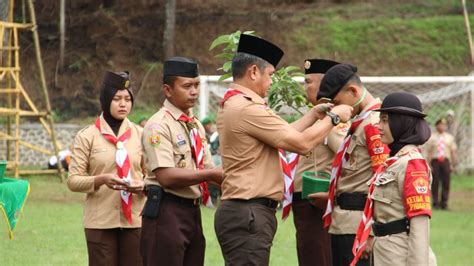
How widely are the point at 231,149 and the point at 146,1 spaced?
2662 centimetres

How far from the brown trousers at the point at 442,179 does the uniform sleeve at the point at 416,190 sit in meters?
13.8


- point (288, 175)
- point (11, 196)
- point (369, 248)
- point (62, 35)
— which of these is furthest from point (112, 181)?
point (62, 35)

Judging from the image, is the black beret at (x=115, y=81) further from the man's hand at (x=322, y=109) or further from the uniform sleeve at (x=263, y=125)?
the man's hand at (x=322, y=109)

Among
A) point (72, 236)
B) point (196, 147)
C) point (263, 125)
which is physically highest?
point (263, 125)

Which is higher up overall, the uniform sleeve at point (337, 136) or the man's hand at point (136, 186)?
the uniform sleeve at point (337, 136)

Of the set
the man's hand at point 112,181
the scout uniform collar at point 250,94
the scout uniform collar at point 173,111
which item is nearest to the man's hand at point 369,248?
the scout uniform collar at point 250,94

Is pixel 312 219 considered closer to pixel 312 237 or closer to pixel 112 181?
pixel 312 237

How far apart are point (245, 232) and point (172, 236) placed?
80 centimetres

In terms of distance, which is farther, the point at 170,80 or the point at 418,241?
the point at 170,80

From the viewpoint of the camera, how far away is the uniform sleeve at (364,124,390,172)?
630 centimetres

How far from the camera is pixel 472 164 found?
2439 centimetres

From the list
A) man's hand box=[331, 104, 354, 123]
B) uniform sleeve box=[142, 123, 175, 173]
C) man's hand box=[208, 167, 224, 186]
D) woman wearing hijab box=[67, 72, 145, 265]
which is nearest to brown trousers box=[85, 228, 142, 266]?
woman wearing hijab box=[67, 72, 145, 265]

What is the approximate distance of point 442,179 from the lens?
19516mm

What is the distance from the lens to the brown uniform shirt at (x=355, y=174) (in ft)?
21.3
